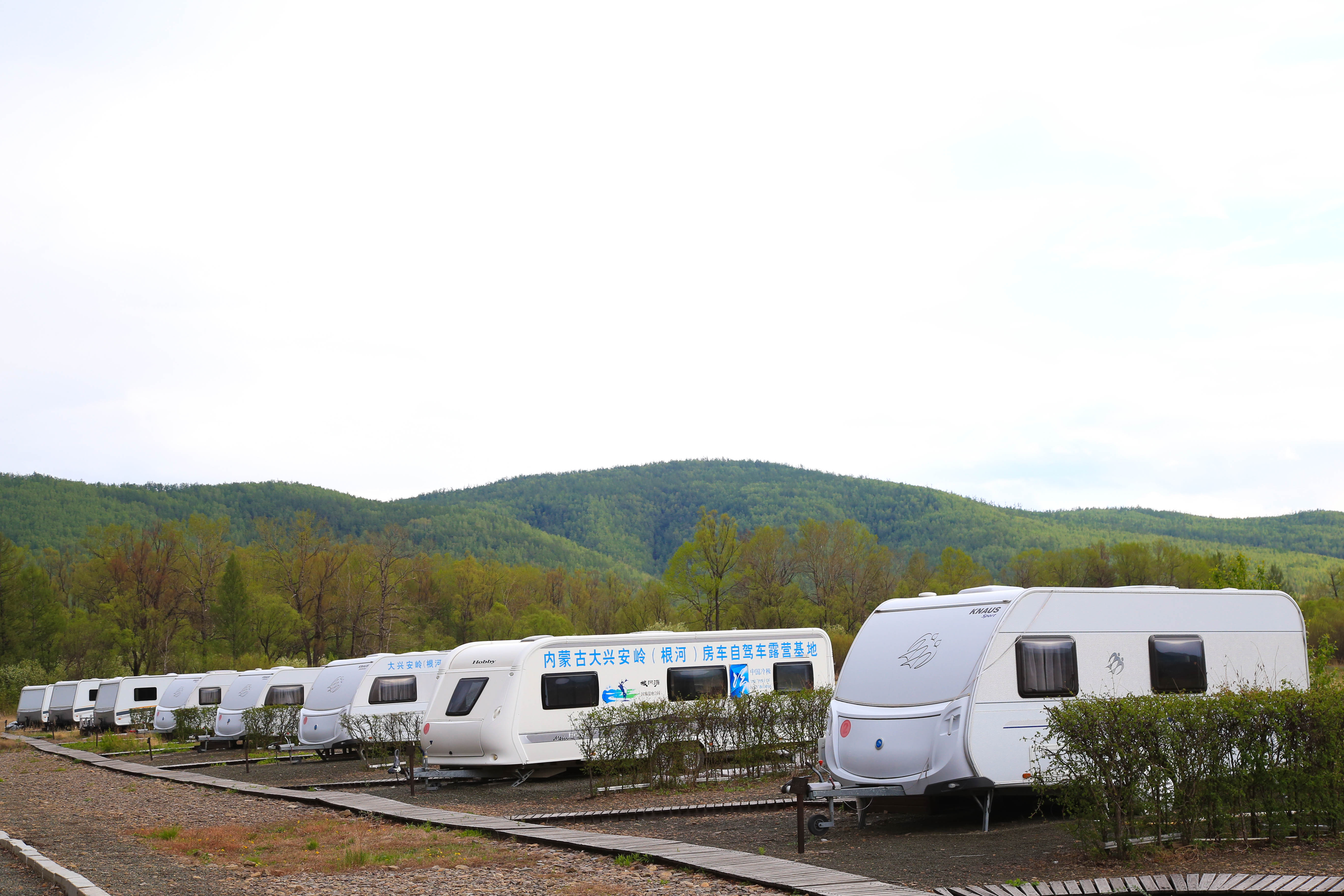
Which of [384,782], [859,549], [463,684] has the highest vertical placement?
[859,549]

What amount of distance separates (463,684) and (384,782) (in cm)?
251

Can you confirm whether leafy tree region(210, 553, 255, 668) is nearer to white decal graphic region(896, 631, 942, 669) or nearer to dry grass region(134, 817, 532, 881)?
dry grass region(134, 817, 532, 881)

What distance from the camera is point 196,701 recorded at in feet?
110

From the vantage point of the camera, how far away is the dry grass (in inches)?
373

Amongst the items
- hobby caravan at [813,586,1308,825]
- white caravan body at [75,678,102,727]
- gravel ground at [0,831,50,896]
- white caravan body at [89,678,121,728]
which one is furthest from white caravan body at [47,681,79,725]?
hobby caravan at [813,586,1308,825]

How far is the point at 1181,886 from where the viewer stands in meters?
6.82

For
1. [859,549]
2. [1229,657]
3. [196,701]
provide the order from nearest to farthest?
[1229,657] < [196,701] < [859,549]

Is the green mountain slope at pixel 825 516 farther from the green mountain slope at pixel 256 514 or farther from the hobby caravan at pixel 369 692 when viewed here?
the hobby caravan at pixel 369 692

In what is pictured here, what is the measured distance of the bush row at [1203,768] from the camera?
8188 millimetres

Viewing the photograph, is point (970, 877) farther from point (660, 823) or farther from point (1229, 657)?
point (1229, 657)

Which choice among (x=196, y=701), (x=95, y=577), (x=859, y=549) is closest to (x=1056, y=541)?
(x=859, y=549)

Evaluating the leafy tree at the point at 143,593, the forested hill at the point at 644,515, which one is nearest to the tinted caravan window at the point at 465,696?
the leafy tree at the point at 143,593

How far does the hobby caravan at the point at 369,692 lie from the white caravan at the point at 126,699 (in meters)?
16.2

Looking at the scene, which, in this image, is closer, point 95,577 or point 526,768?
point 526,768
